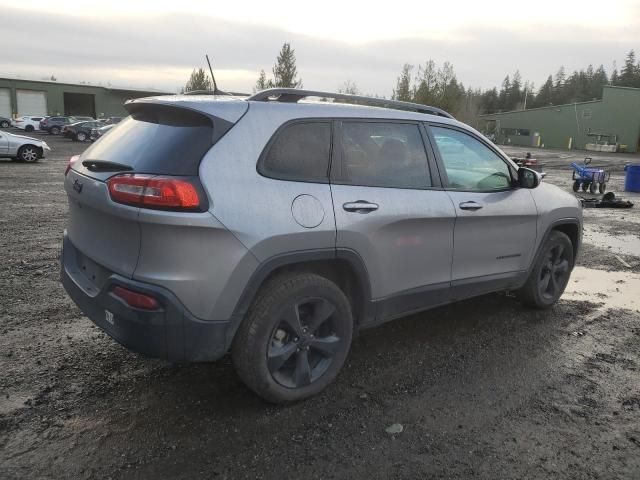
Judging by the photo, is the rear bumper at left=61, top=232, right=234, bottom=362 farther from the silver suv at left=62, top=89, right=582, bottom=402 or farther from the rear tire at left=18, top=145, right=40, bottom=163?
the rear tire at left=18, top=145, right=40, bottom=163

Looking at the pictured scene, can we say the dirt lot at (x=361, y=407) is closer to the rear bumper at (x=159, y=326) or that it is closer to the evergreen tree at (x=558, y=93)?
the rear bumper at (x=159, y=326)

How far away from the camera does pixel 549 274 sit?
519cm

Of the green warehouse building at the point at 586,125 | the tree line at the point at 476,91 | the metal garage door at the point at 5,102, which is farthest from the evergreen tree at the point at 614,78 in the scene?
the metal garage door at the point at 5,102

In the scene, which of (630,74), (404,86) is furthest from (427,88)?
(630,74)

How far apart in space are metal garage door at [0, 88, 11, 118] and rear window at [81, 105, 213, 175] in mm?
72727

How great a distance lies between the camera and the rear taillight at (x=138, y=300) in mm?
2729

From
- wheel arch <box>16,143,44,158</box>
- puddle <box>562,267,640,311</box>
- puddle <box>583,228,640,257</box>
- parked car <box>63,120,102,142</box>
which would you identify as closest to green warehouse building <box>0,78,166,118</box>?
parked car <box>63,120,102,142</box>

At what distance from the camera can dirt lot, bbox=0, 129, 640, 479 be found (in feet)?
9.09

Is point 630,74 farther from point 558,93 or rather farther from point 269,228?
point 269,228

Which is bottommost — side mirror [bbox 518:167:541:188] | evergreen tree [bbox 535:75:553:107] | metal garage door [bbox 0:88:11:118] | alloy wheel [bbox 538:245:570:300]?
alloy wheel [bbox 538:245:570:300]

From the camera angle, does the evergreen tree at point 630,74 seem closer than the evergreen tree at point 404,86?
No

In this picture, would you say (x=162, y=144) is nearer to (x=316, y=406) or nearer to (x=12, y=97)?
(x=316, y=406)

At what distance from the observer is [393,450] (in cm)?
290

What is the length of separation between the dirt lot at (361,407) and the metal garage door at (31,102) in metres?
71.8
